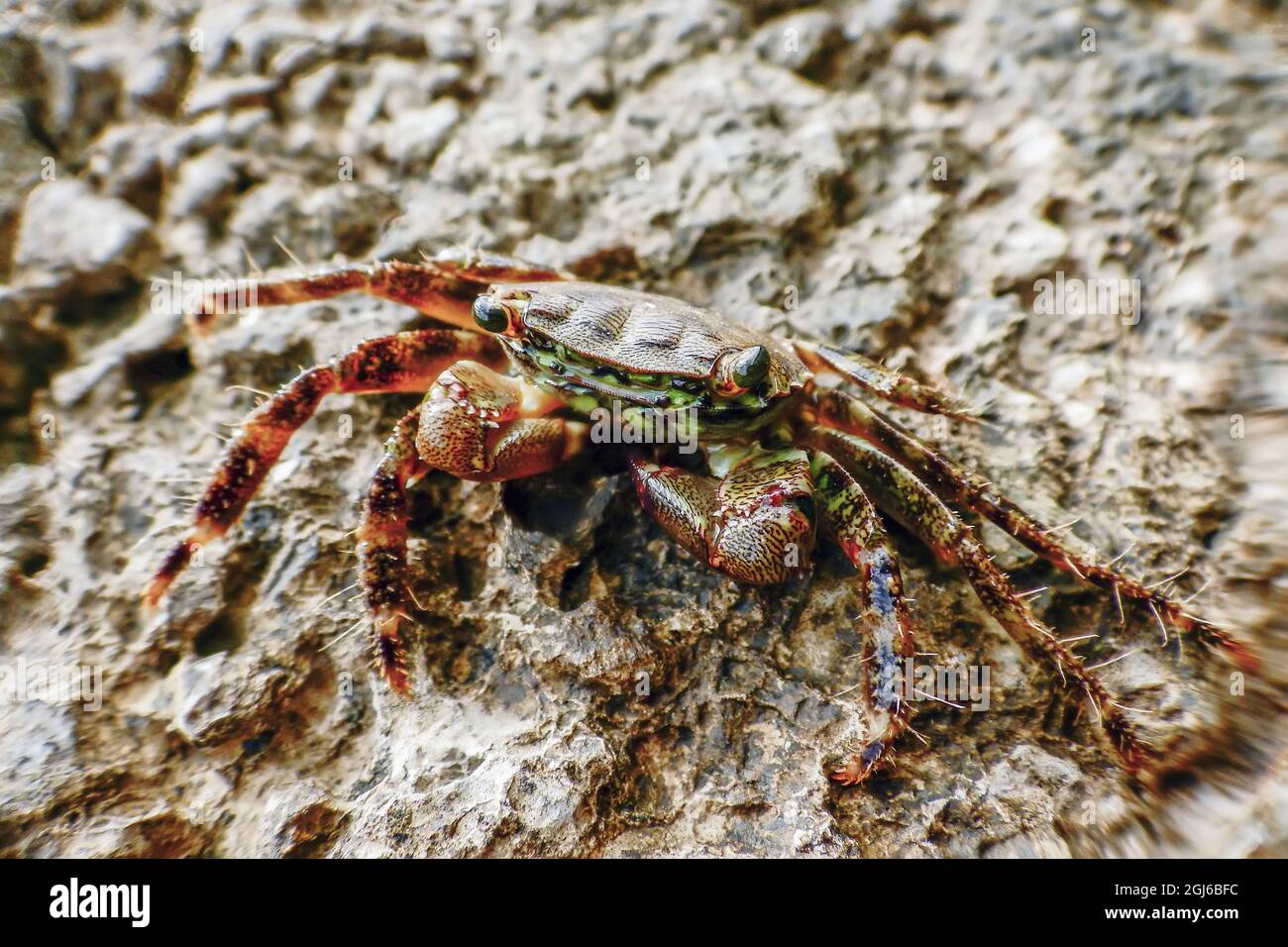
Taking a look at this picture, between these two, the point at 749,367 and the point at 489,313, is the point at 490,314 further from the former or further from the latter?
the point at 749,367

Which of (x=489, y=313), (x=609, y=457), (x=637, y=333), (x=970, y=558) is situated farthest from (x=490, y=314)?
(x=970, y=558)

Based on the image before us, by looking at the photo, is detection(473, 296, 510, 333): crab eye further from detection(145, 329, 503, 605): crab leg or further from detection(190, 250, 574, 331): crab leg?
detection(190, 250, 574, 331): crab leg

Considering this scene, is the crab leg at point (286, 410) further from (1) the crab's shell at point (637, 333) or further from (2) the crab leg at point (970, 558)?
(2) the crab leg at point (970, 558)

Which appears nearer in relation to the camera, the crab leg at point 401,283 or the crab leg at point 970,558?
the crab leg at point 970,558

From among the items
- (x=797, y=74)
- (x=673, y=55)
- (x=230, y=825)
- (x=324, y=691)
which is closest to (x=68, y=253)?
(x=324, y=691)

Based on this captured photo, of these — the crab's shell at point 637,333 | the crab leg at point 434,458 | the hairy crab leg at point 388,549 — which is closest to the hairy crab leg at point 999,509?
the crab's shell at point 637,333

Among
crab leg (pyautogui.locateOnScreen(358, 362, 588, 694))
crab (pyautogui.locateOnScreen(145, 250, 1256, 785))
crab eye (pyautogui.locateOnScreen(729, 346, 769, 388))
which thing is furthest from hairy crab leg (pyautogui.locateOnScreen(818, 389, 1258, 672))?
crab leg (pyautogui.locateOnScreen(358, 362, 588, 694))
